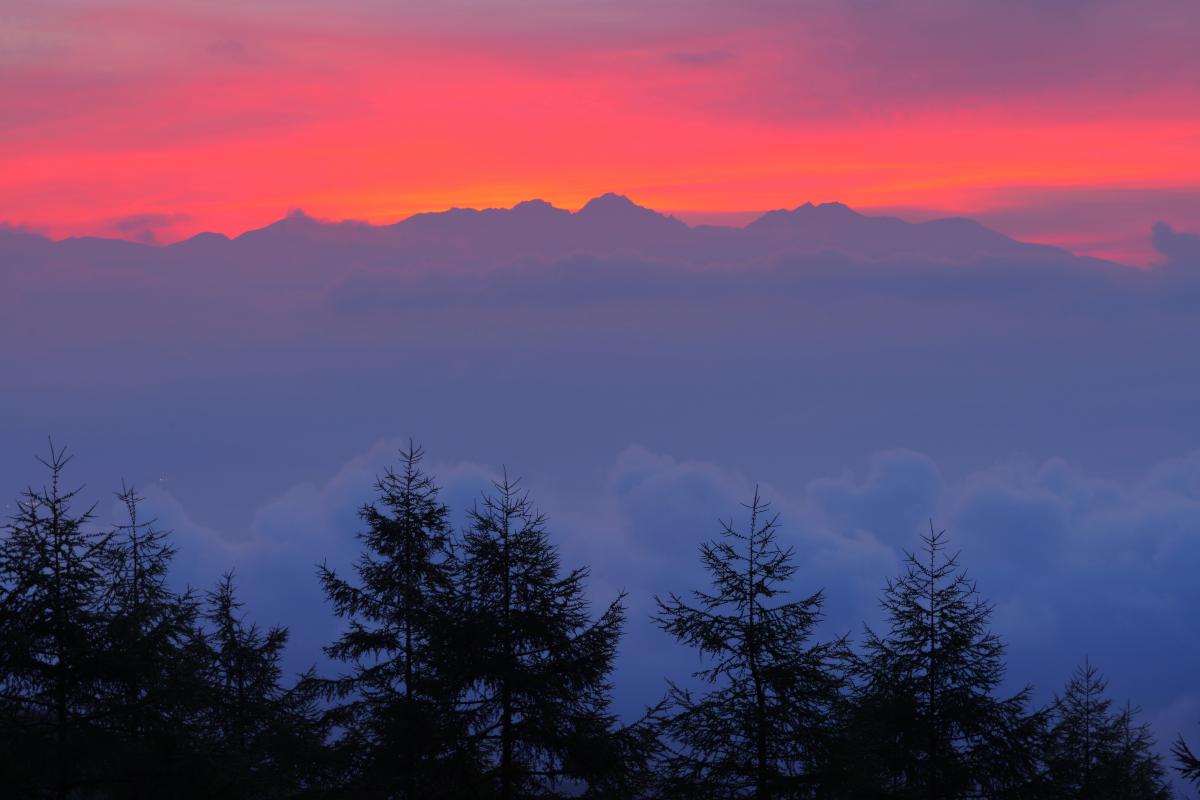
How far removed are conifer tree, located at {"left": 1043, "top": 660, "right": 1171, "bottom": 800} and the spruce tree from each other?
16.8 metres

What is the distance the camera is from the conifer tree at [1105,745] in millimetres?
35062

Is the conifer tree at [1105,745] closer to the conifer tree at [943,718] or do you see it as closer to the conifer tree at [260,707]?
the conifer tree at [943,718]

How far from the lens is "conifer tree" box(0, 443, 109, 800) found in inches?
754

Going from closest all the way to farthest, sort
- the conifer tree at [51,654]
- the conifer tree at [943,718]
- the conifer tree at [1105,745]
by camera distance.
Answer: the conifer tree at [51,654], the conifer tree at [943,718], the conifer tree at [1105,745]

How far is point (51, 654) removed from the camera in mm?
19531

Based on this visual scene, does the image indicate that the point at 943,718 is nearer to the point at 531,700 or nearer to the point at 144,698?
the point at 531,700

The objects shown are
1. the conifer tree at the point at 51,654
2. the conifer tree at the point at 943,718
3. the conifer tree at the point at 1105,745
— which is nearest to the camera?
the conifer tree at the point at 51,654

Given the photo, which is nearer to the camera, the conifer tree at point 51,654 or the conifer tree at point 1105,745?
the conifer tree at point 51,654

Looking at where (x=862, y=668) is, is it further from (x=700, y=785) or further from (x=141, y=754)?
(x=141, y=754)

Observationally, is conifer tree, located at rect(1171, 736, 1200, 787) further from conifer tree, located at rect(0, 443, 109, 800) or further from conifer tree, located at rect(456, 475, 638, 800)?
conifer tree, located at rect(0, 443, 109, 800)

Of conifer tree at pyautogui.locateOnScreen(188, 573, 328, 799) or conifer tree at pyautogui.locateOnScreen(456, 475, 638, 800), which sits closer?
conifer tree at pyautogui.locateOnScreen(456, 475, 638, 800)

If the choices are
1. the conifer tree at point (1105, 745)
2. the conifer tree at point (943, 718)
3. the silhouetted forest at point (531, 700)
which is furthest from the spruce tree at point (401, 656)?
the conifer tree at point (1105, 745)

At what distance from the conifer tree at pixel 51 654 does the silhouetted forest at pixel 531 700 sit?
0.03 m

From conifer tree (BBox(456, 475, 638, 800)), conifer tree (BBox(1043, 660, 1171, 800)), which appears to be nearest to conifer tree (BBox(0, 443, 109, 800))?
conifer tree (BBox(456, 475, 638, 800))
